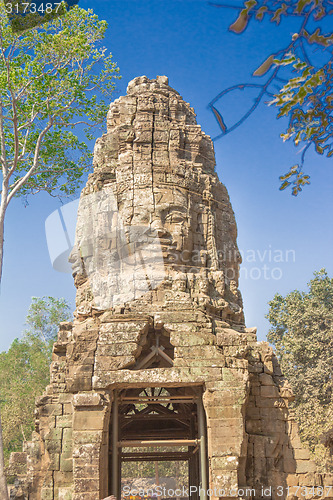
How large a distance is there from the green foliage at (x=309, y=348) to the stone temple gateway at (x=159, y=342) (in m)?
7.68

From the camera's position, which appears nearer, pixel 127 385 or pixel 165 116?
pixel 127 385

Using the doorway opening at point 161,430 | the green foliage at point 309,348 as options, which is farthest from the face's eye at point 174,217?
the green foliage at point 309,348

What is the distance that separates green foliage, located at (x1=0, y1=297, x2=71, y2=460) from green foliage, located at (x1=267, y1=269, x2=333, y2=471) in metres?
13.4

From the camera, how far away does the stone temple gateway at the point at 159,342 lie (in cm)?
1148

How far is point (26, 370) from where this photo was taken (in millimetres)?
34875

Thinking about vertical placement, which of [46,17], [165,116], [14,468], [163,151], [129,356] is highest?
[46,17]

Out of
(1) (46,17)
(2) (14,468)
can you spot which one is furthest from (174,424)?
(1) (46,17)

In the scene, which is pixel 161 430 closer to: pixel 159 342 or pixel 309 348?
pixel 159 342

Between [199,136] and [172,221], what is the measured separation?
9.89ft

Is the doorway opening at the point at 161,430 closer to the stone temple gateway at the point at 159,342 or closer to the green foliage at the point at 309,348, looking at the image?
the stone temple gateway at the point at 159,342

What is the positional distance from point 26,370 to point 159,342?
948 inches

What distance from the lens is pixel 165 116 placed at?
616 inches

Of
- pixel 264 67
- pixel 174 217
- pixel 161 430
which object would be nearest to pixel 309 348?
pixel 161 430

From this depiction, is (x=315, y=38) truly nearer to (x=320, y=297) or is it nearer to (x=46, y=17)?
(x=46, y=17)
